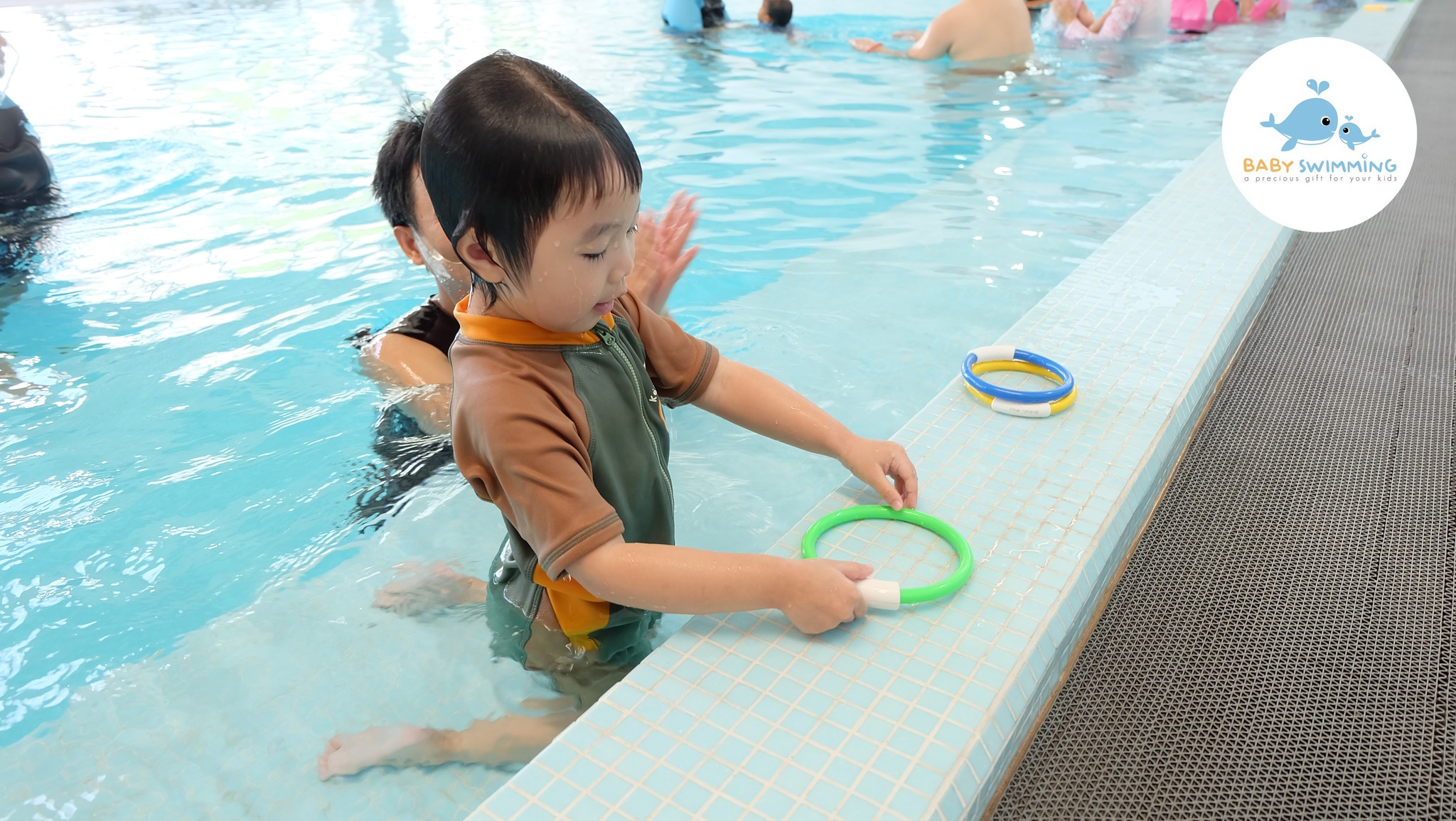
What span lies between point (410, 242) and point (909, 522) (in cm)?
152

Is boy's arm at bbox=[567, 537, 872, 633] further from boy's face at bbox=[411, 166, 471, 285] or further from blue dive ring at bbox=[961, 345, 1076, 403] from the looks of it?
boy's face at bbox=[411, 166, 471, 285]

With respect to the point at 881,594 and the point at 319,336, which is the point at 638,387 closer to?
the point at 881,594

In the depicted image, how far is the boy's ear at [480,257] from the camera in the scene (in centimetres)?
144

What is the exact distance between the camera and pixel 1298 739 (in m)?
1.61

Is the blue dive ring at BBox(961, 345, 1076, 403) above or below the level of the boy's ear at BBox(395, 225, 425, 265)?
below

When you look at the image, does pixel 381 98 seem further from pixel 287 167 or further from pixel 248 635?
pixel 248 635

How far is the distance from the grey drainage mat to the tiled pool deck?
94 mm

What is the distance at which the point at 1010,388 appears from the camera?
2.38 meters

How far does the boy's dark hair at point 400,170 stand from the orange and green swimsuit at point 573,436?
2.77 ft

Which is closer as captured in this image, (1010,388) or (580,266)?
(580,266)

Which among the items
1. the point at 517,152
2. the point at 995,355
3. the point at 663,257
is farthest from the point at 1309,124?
the point at 517,152

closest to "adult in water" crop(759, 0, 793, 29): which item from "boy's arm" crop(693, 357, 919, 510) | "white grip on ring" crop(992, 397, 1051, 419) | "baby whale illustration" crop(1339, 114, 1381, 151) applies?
"baby whale illustration" crop(1339, 114, 1381, 151)

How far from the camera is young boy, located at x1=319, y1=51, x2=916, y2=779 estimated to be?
137 centimetres

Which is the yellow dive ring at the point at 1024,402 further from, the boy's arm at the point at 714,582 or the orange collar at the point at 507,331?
the orange collar at the point at 507,331
